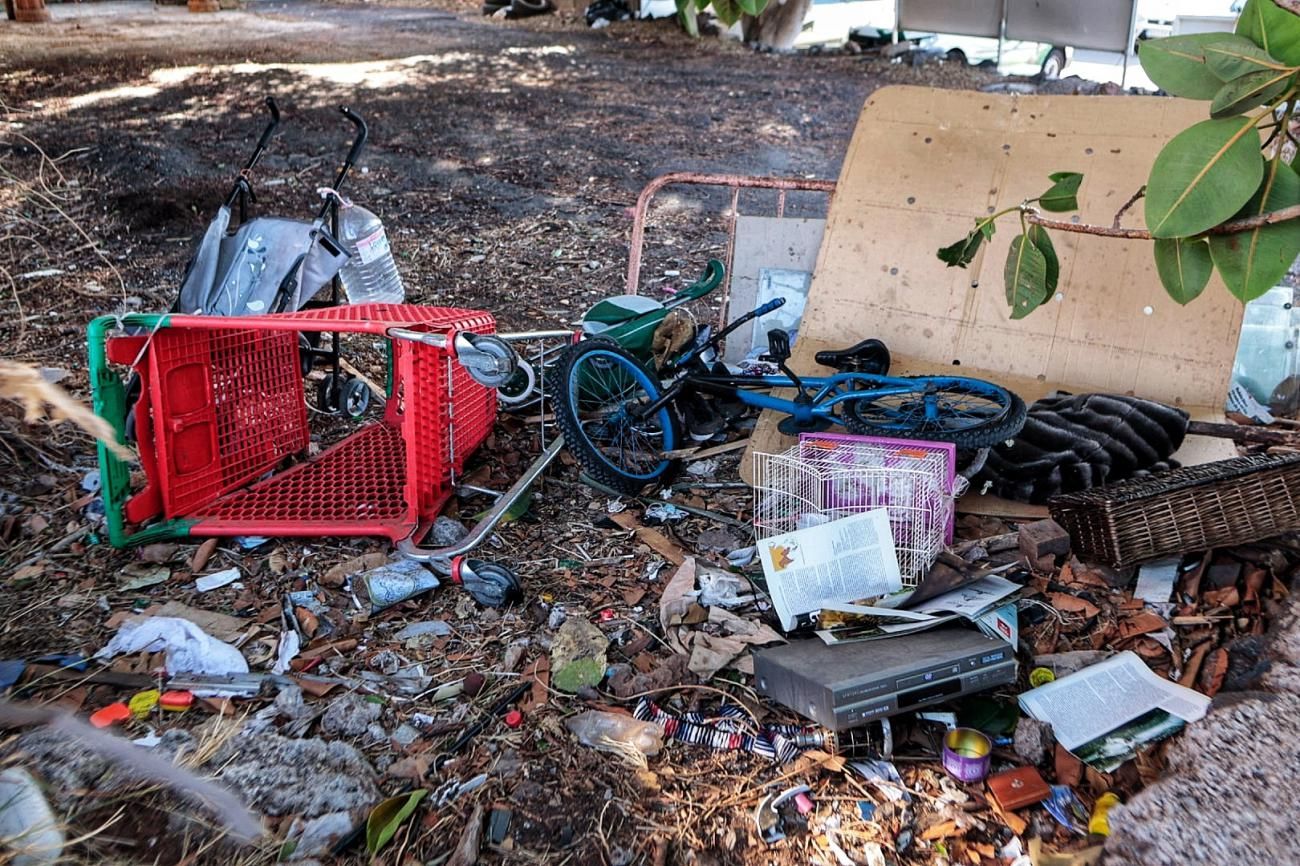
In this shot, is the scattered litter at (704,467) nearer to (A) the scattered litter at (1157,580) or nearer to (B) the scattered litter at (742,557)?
(B) the scattered litter at (742,557)

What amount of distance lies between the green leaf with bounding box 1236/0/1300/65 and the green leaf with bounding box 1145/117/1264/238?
164 mm

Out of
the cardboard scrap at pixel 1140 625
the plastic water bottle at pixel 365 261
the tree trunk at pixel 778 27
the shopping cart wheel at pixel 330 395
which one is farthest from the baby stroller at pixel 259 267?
the tree trunk at pixel 778 27

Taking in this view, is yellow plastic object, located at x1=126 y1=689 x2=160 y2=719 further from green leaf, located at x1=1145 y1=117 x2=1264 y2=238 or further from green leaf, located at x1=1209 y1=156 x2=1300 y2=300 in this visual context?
green leaf, located at x1=1209 y1=156 x2=1300 y2=300

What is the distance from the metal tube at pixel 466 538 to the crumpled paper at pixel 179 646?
661 mm

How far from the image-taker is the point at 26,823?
6.66 ft

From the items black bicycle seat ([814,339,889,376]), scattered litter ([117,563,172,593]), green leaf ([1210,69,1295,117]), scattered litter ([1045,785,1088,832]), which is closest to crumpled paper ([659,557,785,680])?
scattered litter ([1045,785,1088,832])

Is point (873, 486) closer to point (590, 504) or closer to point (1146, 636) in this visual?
point (1146, 636)

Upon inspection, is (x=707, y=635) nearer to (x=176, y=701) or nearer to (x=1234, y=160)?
(x=176, y=701)

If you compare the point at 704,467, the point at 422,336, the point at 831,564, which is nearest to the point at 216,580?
the point at 422,336

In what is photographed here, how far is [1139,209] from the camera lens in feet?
14.6

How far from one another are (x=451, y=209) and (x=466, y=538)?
4778 mm

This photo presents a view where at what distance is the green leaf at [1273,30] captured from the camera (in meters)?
2.41

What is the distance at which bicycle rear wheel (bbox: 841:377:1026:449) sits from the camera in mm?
3697

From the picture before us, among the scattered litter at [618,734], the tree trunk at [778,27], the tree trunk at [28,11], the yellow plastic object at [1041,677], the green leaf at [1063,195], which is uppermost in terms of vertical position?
the tree trunk at [778,27]
